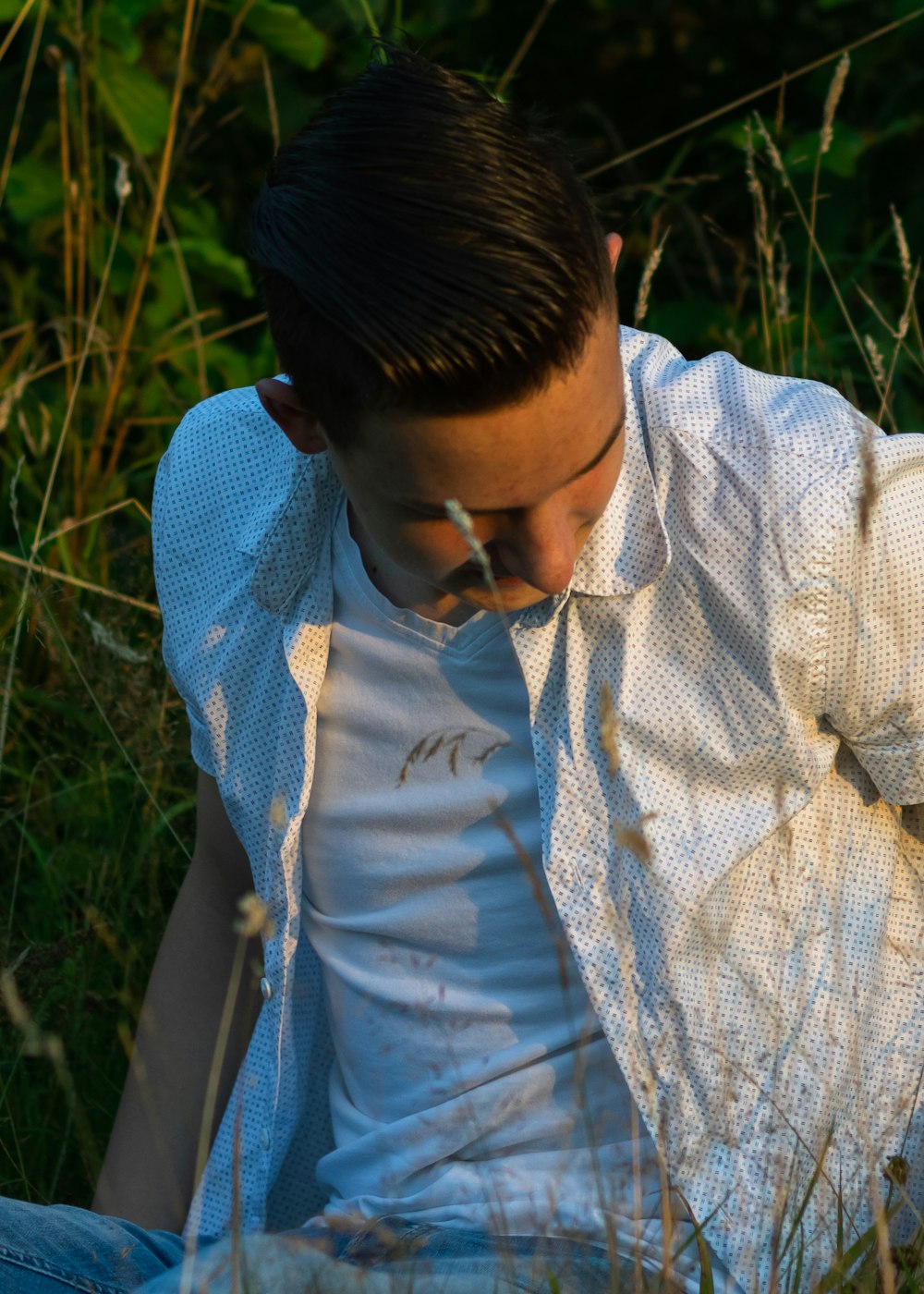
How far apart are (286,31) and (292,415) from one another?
1.70m

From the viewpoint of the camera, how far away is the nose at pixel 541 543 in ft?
4.38

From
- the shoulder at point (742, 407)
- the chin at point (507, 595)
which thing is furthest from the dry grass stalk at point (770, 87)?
the chin at point (507, 595)

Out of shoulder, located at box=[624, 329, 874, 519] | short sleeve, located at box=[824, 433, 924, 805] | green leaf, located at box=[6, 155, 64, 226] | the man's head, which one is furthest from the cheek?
green leaf, located at box=[6, 155, 64, 226]

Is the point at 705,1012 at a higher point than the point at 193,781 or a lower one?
higher

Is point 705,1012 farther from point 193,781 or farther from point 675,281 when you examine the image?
point 675,281

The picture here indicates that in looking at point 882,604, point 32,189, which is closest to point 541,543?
point 882,604

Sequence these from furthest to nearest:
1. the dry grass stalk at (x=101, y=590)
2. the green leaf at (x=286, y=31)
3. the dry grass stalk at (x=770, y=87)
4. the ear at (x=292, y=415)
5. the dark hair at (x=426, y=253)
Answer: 1. the green leaf at (x=286, y=31)
2. the dry grass stalk at (x=770, y=87)
3. the dry grass stalk at (x=101, y=590)
4. the ear at (x=292, y=415)
5. the dark hair at (x=426, y=253)

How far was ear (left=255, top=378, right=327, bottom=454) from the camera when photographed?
1.49 m

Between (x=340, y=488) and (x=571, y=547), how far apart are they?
43 centimetres

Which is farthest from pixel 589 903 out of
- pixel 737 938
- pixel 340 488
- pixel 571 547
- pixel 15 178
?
pixel 15 178

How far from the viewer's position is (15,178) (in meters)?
3.07

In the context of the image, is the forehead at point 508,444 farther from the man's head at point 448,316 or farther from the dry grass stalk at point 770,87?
the dry grass stalk at point 770,87

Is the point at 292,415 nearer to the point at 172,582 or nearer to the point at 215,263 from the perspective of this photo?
the point at 172,582

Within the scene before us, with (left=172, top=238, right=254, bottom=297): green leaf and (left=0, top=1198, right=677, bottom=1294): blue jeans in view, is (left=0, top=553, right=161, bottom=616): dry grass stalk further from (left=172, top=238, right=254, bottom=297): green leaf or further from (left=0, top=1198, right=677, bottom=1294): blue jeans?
(left=0, top=1198, right=677, bottom=1294): blue jeans
